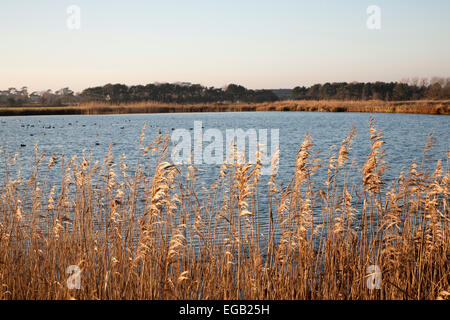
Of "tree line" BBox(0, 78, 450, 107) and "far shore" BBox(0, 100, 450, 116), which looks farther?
"tree line" BBox(0, 78, 450, 107)

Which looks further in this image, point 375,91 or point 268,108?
point 375,91

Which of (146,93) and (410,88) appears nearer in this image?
(410,88)

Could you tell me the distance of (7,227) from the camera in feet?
19.0

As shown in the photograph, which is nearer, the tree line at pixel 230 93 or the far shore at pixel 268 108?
the far shore at pixel 268 108

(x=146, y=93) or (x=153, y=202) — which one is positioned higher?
(x=146, y=93)

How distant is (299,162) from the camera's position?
4.43m

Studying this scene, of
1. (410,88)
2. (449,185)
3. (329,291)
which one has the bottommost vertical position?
(329,291)

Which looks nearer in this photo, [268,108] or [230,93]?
[268,108]

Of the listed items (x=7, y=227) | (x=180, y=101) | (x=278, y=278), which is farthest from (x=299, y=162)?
(x=180, y=101)

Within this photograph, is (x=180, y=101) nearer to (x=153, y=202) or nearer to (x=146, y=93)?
(x=146, y=93)

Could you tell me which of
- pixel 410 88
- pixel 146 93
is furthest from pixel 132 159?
pixel 146 93
